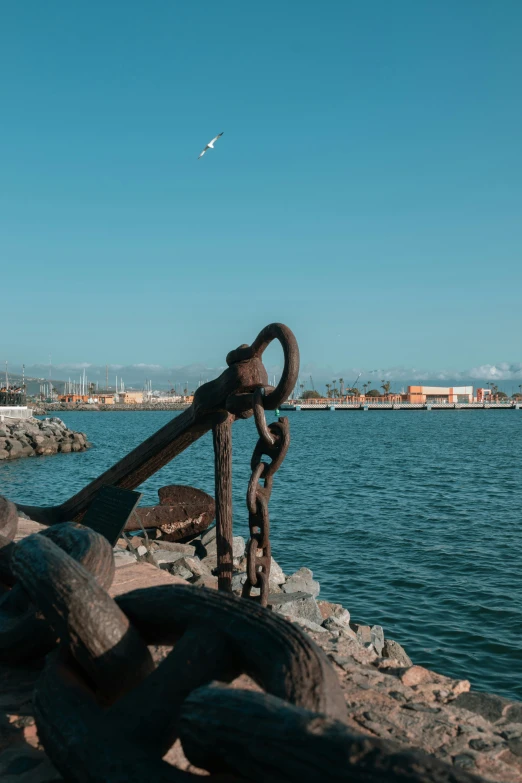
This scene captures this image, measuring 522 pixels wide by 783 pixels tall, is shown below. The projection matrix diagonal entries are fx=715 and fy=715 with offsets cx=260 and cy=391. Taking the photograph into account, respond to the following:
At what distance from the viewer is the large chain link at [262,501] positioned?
10.5 ft

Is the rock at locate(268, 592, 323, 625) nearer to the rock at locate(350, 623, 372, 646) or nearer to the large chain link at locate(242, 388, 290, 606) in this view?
the rock at locate(350, 623, 372, 646)

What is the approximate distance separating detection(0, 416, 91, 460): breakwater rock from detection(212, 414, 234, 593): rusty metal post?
2885 centimetres

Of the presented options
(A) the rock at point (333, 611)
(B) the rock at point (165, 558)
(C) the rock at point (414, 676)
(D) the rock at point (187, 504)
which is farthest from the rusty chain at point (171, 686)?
(D) the rock at point (187, 504)

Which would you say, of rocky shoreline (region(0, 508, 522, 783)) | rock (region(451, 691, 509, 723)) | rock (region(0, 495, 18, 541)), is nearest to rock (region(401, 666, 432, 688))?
rocky shoreline (region(0, 508, 522, 783))

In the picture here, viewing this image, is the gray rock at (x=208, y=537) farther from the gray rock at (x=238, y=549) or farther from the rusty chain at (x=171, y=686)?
the rusty chain at (x=171, y=686)

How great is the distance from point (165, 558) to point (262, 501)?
4014 mm

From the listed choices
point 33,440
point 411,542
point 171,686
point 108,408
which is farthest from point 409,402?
point 171,686

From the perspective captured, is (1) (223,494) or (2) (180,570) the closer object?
(1) (223,494)

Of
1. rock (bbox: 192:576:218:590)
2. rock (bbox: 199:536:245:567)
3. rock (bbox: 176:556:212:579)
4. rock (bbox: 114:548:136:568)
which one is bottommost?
rock (bbox: 199:536:245:567)

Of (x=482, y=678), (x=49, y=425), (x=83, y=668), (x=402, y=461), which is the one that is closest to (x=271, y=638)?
(x=83, y=668)

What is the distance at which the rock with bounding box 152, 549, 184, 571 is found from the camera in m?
6.76

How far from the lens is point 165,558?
700 centimetres

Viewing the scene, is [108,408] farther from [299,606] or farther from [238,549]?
[299,606]

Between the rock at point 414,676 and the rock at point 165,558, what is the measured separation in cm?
371
